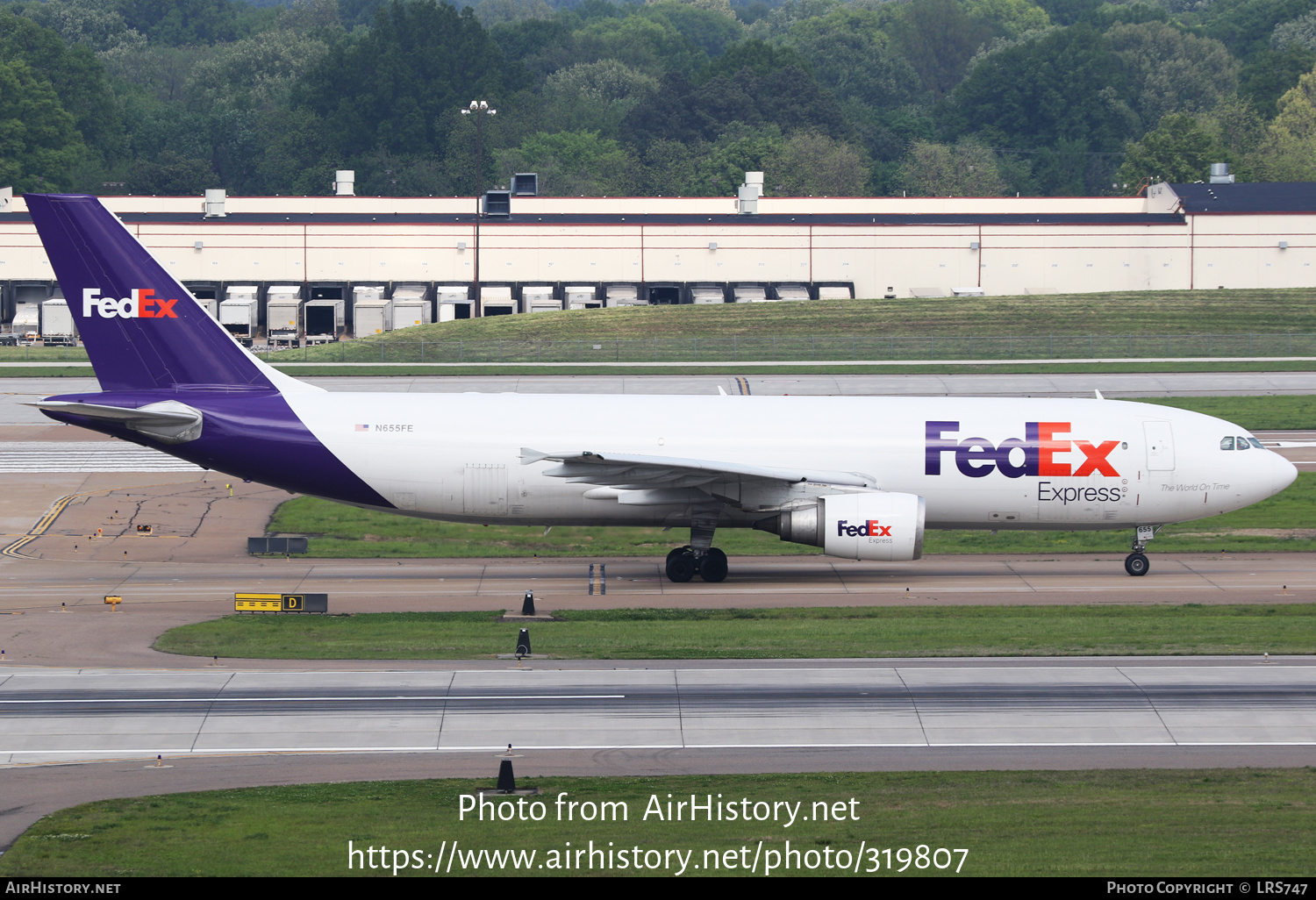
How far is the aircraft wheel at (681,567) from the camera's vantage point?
1529 inches

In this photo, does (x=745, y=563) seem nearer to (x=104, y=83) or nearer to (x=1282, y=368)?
(x=1282, y=368)

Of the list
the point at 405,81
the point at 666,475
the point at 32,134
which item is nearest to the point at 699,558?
the point at 666,475

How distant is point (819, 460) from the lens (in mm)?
38562

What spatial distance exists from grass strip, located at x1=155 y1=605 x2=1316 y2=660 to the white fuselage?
439cm

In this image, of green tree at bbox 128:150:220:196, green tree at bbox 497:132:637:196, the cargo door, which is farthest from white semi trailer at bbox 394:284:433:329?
green tree at bbox 128:150:220:196

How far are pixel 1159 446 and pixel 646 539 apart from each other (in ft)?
47.5

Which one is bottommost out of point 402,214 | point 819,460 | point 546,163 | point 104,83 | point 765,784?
point 765,784

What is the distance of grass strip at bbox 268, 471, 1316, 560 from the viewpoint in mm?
43156

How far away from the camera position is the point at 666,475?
37.6 metres

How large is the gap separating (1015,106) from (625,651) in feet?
553

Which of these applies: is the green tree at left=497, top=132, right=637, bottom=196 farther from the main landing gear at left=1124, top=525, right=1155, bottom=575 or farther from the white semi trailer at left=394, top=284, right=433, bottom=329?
the main landing gear at left=1124, top=525, right=1155, bottom=575

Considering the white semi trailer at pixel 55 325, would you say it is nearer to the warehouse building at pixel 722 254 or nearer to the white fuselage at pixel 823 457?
the warehouse building at pixel 722 254

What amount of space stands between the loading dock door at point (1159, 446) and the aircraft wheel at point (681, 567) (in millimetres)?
11776

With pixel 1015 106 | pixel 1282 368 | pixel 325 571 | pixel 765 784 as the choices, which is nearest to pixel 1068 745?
pixel 765 784
